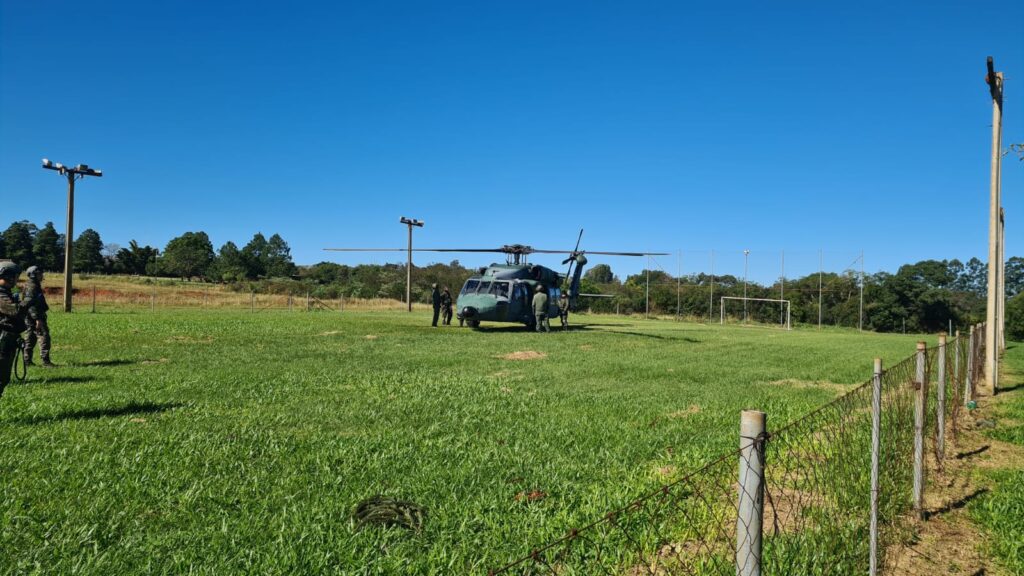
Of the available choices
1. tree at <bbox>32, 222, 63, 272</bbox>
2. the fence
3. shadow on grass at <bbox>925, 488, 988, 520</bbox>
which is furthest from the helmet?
tree at <bbox>32, 222, 63, 272</bbox>

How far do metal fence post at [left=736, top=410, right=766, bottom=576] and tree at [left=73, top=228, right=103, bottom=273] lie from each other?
93.8 meters

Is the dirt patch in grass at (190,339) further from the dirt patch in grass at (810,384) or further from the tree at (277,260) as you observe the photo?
the tree at (277,260)

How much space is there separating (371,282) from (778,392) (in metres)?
63.5

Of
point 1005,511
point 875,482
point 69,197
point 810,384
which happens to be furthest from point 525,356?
point 69,197

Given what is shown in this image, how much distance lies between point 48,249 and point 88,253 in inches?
188

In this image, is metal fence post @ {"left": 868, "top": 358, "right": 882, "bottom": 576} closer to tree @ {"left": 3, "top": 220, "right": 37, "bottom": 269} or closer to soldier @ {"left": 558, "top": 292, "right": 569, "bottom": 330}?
soldier @ {"left": 558, "top": 292, "right": 569, "bottom": 330}

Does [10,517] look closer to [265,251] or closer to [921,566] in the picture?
[921,566]

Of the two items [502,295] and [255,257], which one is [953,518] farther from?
[255,257]

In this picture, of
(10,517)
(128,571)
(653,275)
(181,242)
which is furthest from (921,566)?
(181,242)

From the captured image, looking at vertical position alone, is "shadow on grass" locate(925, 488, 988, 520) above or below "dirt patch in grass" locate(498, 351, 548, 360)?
below

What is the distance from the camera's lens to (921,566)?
3.75m

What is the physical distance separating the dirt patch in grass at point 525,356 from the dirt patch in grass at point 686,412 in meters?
5.90

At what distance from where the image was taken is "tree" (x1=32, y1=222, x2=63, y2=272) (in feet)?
244

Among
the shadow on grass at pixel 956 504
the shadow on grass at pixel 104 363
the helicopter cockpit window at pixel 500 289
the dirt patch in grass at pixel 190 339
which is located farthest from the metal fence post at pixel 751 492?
the helicopter cockpit window at pixel 500 289
